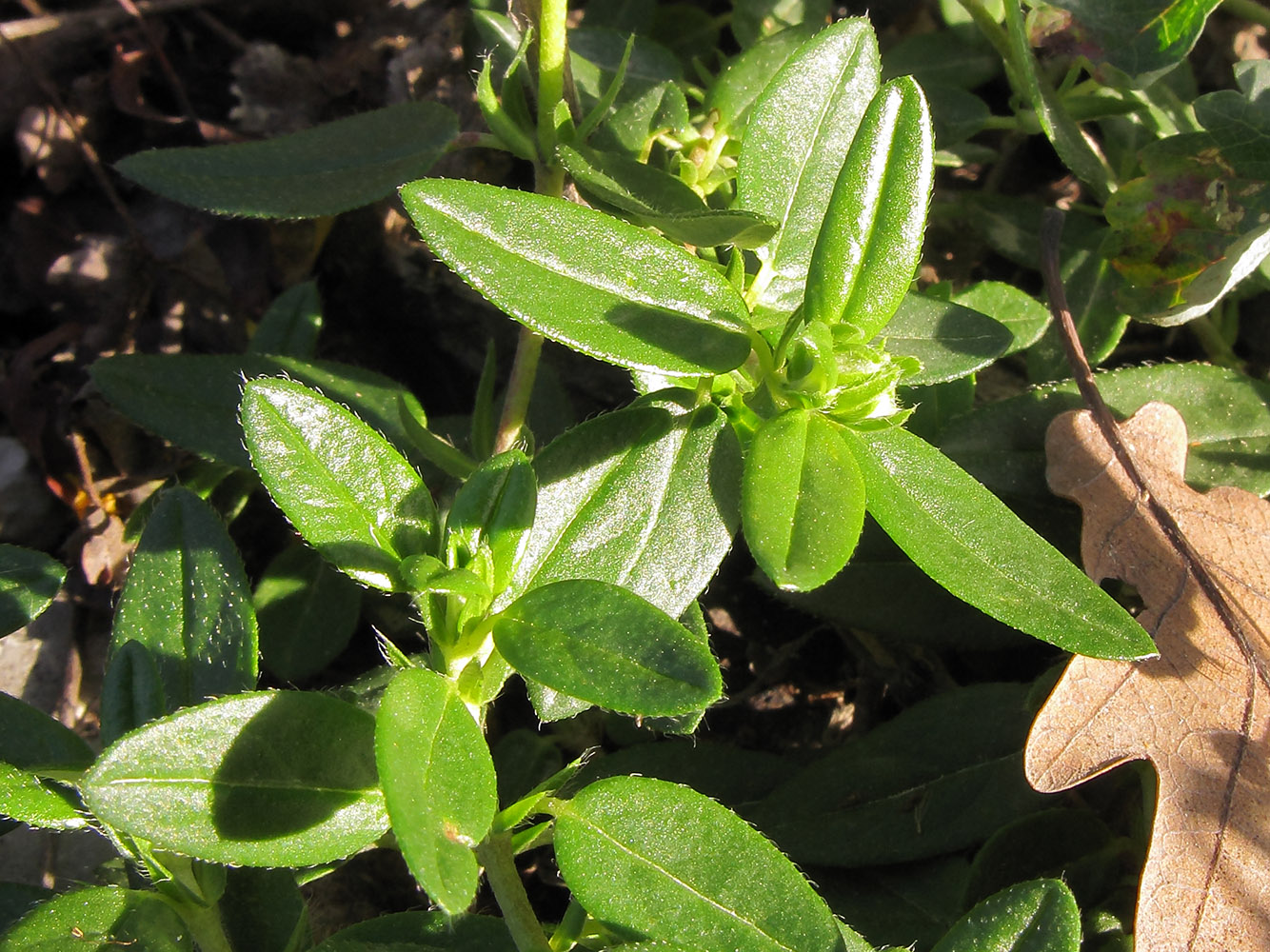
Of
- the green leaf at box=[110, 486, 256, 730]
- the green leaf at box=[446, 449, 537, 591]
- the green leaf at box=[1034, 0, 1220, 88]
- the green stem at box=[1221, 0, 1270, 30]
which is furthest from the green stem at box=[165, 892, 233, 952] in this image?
the green stem at box=[1221, 0, 1270, 30]

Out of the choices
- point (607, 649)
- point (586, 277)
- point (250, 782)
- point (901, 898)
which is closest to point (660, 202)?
point (586, 277)

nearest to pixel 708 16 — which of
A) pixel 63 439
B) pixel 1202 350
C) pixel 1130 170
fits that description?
pixel 1130 170

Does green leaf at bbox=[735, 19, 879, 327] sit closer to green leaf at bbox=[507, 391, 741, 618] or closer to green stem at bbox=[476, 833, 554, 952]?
green leaf at bbox=[507, 391, 741, 618]

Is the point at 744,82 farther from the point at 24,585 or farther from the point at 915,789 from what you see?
the point at 24,585

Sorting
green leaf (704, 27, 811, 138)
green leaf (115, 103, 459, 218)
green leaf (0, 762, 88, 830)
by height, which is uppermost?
green leaf (704, 27, 811, 138)

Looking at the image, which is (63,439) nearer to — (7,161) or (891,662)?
(7,161)
